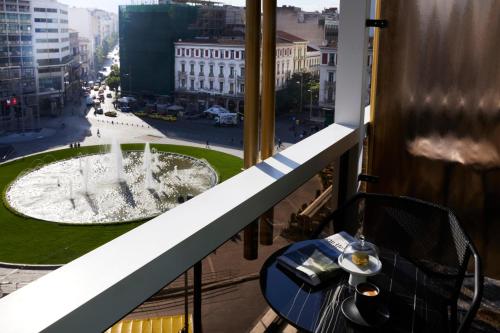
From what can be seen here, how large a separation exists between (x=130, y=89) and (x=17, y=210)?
4871 millimetres

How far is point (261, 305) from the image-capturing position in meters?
1.12

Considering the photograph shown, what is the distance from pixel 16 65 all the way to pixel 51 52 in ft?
0.66

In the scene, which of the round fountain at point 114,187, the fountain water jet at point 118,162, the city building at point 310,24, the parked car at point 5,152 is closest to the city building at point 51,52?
the parked car at point 5,152

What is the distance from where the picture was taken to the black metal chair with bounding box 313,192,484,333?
1.07m

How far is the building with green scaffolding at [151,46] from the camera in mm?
3668

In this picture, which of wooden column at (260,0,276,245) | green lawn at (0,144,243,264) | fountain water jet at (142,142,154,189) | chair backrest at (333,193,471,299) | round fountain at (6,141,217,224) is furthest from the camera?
fountain water jet at (142,142,154,189)

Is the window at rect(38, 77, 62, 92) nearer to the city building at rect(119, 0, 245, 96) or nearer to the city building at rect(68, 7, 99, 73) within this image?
the city building at rect(68, 7, 99, 73)

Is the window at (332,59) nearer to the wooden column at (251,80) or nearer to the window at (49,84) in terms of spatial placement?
the wooden column at (251,80)

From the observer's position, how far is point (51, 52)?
2736mm

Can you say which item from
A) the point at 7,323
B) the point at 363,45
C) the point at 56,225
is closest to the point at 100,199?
the point at 56,225

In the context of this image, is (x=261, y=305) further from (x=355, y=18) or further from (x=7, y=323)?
(x=355, y=18)

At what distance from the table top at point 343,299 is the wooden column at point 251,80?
0.59 meters

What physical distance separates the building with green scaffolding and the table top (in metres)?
2.64

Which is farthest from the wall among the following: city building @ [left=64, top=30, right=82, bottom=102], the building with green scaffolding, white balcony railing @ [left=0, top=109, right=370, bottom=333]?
city building @ [left=64, top=30, right=82, bottom=102]
